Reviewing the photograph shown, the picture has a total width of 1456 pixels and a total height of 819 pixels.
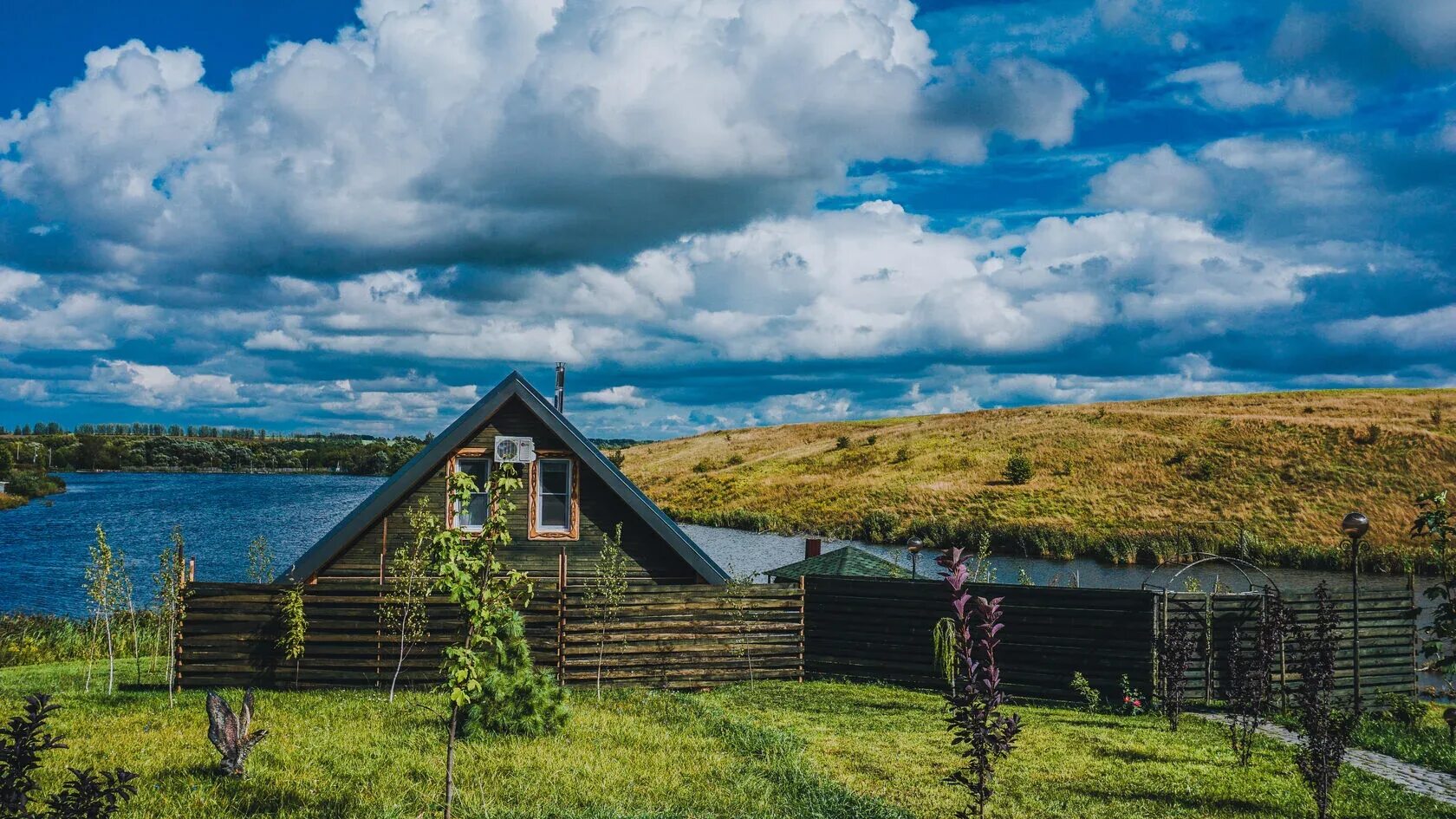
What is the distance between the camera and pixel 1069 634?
52.9ft

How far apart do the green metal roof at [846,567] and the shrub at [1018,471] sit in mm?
45328

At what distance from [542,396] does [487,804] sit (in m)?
10.3

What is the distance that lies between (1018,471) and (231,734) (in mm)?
60035

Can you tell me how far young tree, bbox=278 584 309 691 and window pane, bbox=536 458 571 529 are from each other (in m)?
4.97

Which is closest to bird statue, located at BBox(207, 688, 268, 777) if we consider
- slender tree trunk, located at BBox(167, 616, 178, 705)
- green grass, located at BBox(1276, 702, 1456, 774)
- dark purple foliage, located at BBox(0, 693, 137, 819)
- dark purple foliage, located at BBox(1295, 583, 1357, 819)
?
dark purple foliage, located at BBox(0, 693, 137, 819)

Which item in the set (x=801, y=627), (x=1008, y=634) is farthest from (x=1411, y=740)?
(x=801, y=627)

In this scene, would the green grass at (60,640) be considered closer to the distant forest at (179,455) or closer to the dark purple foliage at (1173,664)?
the dark purple foliage at (1173,664)

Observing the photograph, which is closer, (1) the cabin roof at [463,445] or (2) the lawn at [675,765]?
(2) the lawn at [675,765]

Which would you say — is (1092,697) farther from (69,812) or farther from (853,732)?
(69,812)

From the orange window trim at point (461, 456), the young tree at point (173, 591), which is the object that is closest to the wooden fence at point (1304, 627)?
the orange window trim at point (461, 456)

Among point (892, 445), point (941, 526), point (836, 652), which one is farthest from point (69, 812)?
A: point (892, 445)

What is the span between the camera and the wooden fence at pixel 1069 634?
15.8 metres

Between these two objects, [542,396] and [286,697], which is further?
[542,396]

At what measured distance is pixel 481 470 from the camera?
748 inches
